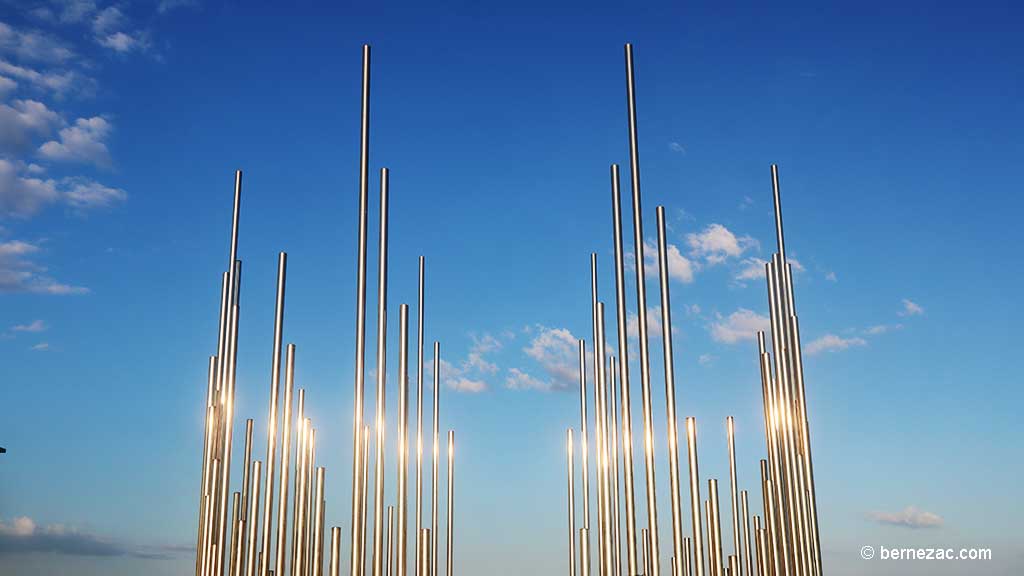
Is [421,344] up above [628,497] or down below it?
above

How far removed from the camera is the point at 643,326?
3.29 m

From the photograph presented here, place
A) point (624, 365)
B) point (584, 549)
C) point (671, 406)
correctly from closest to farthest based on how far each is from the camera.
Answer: point (671, 406)
point (624, 365)
point (584, 549)

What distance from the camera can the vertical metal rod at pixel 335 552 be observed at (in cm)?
390

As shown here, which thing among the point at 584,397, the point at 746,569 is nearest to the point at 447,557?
the point at 584,397

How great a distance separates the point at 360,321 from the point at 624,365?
1.07 m

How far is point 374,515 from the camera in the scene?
12.0 ft

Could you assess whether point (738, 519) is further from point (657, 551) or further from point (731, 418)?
point (657, 551)

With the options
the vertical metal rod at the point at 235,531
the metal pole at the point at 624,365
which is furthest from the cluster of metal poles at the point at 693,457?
the vertical metal rod at the point at 235,531

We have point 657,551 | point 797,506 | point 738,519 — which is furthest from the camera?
point 738,519

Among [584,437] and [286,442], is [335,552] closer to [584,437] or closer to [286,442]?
[286,442]

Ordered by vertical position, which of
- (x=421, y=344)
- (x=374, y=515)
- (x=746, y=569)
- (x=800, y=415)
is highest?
(x=421, y=344)

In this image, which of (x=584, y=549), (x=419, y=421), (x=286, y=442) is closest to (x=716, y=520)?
(x=584, y=549)

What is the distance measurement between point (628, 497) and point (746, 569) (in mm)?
3405

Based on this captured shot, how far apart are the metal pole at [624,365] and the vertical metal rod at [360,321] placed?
3.29 ft
